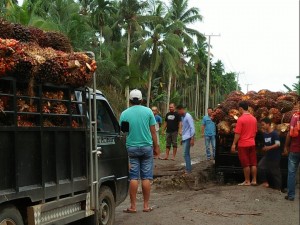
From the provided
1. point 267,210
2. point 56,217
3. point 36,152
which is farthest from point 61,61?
point 267,210

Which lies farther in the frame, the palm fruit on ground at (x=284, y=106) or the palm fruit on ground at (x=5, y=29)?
the palm fruit on ground at (x=284, y=106)

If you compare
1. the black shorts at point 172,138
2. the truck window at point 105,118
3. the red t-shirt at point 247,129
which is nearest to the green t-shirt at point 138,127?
the truck window at point 105,118

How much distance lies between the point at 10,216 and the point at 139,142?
358 cm

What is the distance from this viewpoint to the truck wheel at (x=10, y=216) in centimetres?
453

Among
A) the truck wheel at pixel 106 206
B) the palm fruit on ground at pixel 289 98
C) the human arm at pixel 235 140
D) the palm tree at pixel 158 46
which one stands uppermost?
the palm tree at pixel 158 46

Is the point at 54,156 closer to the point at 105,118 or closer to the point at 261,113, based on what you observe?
the point at 105,118

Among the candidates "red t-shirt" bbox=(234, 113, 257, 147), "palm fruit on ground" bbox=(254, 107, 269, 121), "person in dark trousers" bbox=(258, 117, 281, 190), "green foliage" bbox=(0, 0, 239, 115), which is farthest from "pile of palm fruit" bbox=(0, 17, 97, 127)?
"green foliage" bbox=(0, 0, 239, 115)

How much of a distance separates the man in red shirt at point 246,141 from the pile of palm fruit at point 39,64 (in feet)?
17.3

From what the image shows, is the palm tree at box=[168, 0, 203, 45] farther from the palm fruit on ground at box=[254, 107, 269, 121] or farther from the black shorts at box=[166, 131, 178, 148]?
the palm fruit on ground at box=[254, 107, 269, 121]

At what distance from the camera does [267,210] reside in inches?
328

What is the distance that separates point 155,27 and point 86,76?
41.1 m

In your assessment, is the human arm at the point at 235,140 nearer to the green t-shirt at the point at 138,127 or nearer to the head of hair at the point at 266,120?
the head of hair at the point at 266,120

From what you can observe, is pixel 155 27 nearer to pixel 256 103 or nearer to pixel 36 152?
pixel 256 103

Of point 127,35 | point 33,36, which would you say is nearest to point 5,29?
point 33,36
